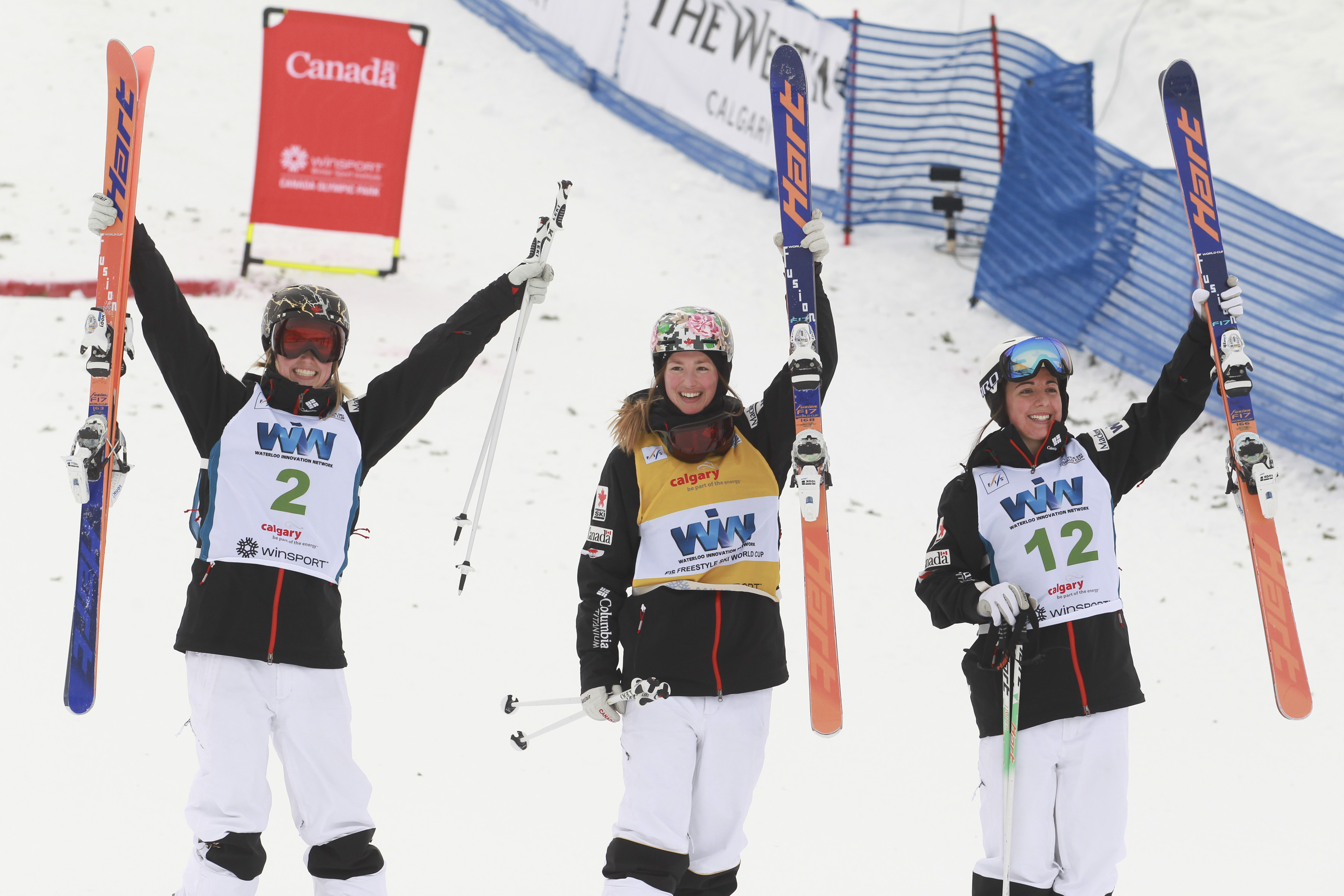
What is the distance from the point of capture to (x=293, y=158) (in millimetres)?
9773

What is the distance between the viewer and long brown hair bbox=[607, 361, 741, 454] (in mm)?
3879

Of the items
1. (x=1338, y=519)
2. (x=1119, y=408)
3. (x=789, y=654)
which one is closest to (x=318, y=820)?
(x=789, y=654)

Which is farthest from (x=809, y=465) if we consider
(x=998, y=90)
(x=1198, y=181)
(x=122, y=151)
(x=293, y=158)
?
(x=998, y=90)

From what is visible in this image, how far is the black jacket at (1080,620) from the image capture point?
369 cm

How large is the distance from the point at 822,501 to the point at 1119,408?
5866mm

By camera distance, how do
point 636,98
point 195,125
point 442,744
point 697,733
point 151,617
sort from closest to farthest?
point 697,733 → point 442,744 → point 151,617 → point 195,125 → point 636,98

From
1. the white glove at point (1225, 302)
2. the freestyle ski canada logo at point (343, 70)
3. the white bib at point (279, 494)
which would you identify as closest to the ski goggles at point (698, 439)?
the white bib at point (279, 494)

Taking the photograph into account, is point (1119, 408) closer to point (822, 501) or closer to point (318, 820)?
point (822, 501)

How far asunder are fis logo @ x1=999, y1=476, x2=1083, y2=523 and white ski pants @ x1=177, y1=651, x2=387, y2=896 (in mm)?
2032

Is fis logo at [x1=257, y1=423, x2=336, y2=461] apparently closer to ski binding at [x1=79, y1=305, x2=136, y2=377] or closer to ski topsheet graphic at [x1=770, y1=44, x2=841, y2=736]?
ski binding at [x1=79, y1=305, x2=136, y2=377]

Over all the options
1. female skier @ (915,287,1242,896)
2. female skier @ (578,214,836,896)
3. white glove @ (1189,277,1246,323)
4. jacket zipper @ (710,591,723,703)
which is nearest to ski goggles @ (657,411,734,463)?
female skier @ (578,214,836,896)

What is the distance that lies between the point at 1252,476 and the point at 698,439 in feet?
6.34

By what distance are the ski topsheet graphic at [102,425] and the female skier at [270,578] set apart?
73 mm

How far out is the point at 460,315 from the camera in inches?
164
